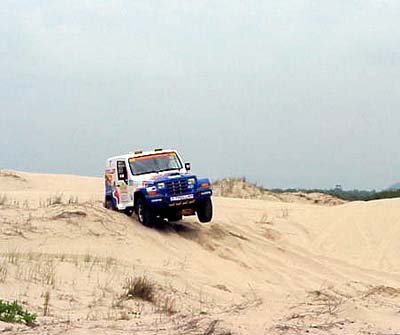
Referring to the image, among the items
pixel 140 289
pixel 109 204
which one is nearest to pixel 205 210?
pixel 109 204

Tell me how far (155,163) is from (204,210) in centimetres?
177

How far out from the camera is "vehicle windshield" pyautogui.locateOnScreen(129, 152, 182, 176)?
19688 mm

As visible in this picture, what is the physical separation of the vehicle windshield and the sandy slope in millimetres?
1344

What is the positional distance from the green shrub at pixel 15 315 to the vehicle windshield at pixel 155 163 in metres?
9.85

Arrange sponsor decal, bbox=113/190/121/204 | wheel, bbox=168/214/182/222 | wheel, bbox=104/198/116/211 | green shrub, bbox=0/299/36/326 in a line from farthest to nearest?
wheel, bbox=104/198/116/211, sponsor decal, bbox=113/190/121/204, wheel, bbox=168/214/182/222, green shrub, bbox=0/299/36/326

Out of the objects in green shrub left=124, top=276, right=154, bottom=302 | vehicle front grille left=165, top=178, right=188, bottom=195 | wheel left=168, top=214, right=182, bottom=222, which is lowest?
green shrub left=124, top=276, right=154, bottom=302

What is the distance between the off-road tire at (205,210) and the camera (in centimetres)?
1925

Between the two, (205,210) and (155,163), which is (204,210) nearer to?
(205,210)

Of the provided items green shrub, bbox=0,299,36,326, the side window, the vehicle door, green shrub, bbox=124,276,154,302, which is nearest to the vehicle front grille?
the vehicle door

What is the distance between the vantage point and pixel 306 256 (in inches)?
768

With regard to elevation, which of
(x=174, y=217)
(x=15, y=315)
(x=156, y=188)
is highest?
(x=156, y=188)

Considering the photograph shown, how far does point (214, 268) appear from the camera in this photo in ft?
53.5

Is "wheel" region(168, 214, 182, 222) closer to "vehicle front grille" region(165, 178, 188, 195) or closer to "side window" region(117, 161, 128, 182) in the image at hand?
"vehicle front grille" region(165, 178, 188, 195)

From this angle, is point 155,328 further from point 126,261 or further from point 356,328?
point 126,261
